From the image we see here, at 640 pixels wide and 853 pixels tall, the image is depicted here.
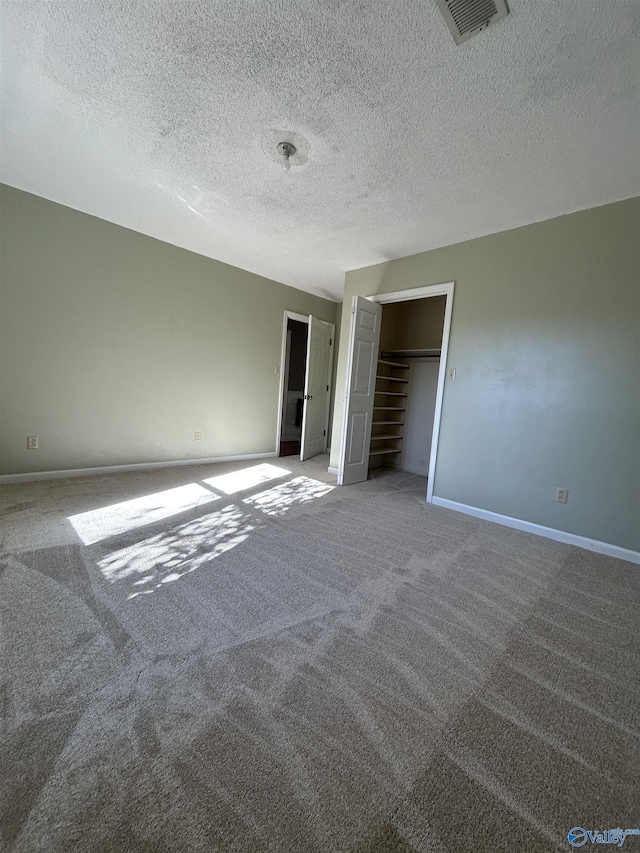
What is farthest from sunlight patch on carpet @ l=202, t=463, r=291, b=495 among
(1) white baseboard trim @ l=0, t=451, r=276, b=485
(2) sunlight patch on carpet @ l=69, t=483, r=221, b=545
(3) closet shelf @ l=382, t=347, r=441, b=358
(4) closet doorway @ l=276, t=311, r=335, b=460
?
(3) closet shelf @ l=382, t=347, r=441, b=358

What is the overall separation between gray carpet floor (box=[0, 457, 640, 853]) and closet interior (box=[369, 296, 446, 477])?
2.45m

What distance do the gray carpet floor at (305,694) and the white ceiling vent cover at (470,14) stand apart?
2.60 metres

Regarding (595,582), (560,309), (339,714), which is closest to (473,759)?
(339,714)

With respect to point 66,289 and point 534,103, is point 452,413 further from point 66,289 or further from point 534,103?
point 66,289

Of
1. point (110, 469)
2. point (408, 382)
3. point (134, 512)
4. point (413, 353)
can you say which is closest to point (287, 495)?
point (134, 512)

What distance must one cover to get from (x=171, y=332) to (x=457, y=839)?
4273mm

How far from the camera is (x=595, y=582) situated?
2068mm

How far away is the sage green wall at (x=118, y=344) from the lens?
2.97 meters

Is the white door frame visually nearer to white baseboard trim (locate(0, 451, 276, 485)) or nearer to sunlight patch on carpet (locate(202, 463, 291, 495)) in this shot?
sunlight patch on carpet (locate(202, 463, 291, 495))

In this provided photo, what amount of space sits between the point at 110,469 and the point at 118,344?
53.2 inches

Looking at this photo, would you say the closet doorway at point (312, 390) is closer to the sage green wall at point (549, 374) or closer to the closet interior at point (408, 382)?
the closet interior at point (408, 382)

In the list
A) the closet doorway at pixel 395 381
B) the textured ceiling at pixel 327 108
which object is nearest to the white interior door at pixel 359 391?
the closet doorway at pixel 395 381

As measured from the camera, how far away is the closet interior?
179 inches

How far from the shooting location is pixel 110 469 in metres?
3.58
